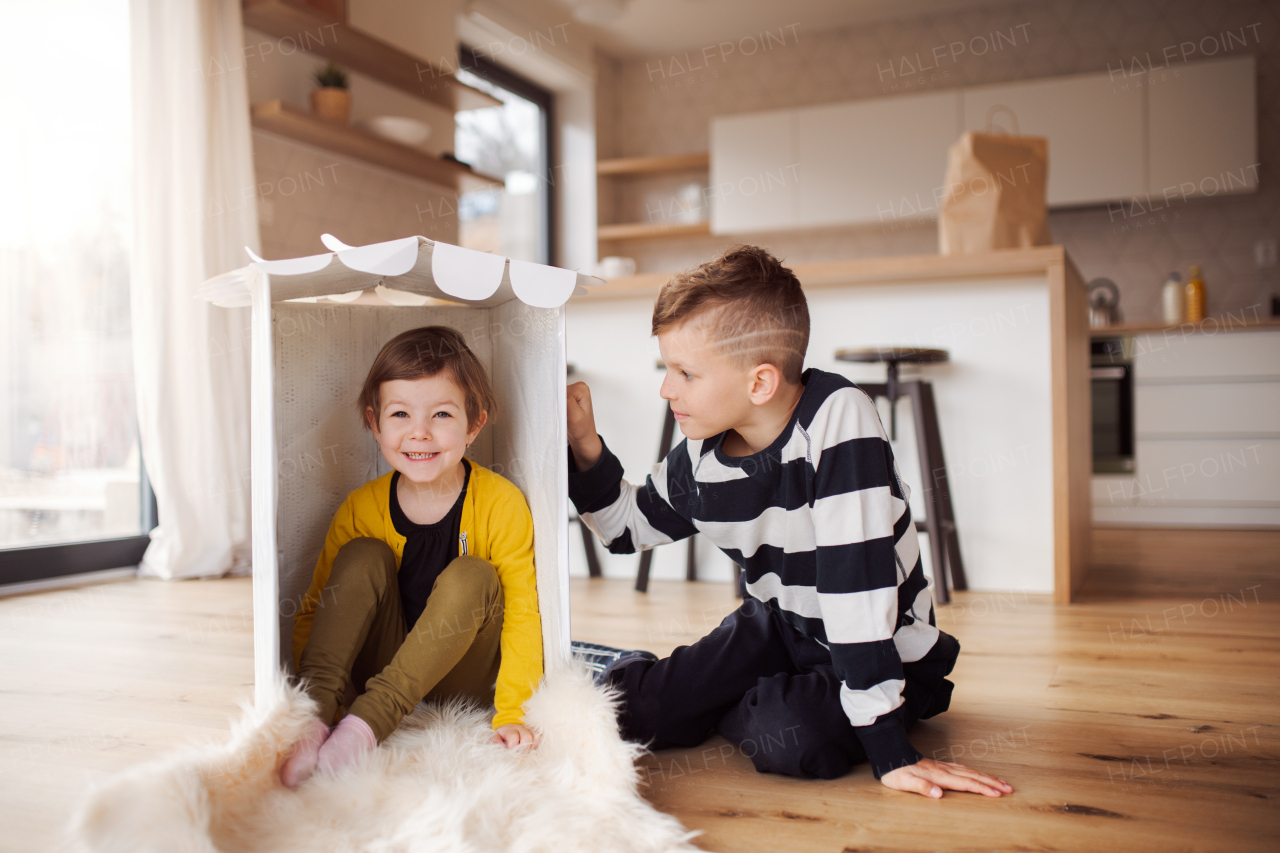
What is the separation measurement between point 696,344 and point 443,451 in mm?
346

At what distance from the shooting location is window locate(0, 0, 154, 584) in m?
2.37

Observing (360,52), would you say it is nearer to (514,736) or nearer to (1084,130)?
(514,736)

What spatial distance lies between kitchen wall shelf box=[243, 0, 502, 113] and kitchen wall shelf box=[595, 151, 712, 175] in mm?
1295

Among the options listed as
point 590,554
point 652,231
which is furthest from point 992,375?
point 652,231

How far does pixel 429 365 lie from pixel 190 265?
1.73m

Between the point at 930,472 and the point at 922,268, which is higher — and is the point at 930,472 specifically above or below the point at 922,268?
below

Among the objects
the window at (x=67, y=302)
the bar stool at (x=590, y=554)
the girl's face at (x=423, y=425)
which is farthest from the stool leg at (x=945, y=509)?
the window at (x=67, y=302)

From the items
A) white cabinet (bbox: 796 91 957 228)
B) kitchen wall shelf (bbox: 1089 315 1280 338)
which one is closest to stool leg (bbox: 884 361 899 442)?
kitchen wall shelf (bbox: 1089 315 1280 338)

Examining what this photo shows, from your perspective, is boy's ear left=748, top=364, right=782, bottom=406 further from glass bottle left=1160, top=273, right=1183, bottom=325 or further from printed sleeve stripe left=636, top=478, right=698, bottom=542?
glass bottle left=1160, top=273, right=1183, bottom=325

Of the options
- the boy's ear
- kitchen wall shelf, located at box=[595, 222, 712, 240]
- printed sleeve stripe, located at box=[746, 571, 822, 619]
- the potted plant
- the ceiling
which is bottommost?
printed sleeve stripe, located at box=[746, 571, 822, 619]

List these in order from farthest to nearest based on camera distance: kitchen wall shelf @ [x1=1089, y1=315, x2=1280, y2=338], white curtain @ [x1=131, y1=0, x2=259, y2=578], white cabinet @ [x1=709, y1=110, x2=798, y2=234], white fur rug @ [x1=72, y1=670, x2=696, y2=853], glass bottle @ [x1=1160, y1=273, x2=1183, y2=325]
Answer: white cabinet @ [x1=709, y1=110, x2=798, y2=234] → glass bottle @ [x1=1160, y1=273, x2=1183, y2=325] → kitchen wall shelf @ [x1=1089, y1=315, x2=1280, y2=338] → white curtain @ [x1=131, y1=0, x2=259, y2=578] → white fur rug @ [x1=72, y1=670, x2=696, y2=853]

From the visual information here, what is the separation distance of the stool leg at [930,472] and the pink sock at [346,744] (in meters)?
1.49

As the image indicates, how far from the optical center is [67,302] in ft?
8.16

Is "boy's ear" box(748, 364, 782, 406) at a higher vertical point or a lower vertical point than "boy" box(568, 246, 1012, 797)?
higher
